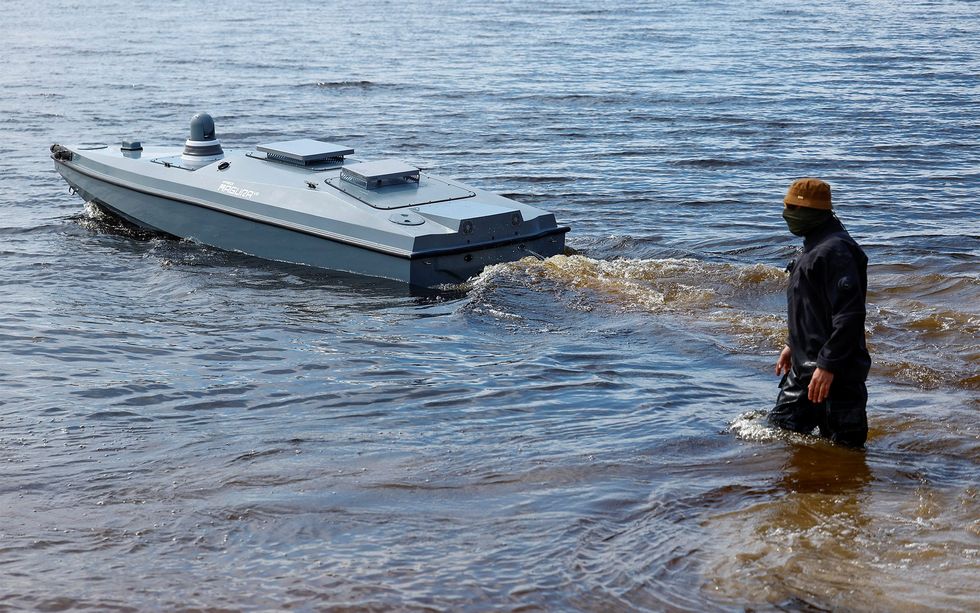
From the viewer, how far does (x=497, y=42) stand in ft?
114

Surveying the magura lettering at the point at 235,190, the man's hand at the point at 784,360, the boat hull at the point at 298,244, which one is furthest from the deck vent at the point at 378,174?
the man's hand at the point at 784,360

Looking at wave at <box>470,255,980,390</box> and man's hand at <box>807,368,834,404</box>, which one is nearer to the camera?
man's hand at <box>807,368,834,404</box>

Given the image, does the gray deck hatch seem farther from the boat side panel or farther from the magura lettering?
the magura lettering

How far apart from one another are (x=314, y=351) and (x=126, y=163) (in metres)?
5.35

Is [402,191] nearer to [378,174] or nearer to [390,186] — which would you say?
[390,186]

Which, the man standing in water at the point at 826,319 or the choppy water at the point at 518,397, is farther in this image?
the man standing in water at the point at 826,319

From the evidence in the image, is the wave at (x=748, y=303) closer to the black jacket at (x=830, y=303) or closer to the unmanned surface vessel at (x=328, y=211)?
the unmanned surface vessel at (x=328, y=211)

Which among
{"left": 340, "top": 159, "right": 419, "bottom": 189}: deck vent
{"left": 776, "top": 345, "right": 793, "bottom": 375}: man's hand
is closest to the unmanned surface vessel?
{"left": 340, "top": 159, "right": 419, "bottom": 189}: deck vent

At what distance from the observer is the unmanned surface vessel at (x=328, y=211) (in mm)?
11539

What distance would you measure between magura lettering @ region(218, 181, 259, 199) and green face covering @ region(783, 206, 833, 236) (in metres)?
7.21

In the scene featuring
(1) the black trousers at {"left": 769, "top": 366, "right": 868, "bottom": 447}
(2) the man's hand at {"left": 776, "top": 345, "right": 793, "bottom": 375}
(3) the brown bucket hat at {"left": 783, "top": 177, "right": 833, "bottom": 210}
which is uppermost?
(3) the brown bucket hat at {"left": 783, "top": 177, "right": 833, "bottom": 210}

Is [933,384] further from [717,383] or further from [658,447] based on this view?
[658,447]

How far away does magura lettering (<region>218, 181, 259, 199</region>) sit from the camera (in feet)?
41.2

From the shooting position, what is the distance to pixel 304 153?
42.1 feet
